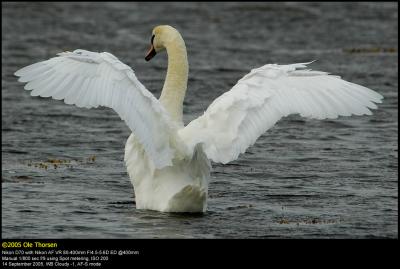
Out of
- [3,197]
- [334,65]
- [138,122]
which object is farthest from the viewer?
[334,65]

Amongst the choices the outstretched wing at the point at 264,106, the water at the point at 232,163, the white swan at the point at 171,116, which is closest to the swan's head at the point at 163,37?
the white swan at the point at 171,116

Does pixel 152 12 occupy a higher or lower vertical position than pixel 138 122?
higher

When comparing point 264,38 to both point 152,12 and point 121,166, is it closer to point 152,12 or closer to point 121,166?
point 152,12

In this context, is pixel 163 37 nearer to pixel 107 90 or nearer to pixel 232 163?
pixel 107 90

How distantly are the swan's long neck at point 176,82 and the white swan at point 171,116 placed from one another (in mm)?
243

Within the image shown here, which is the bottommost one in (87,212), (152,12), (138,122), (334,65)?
(87,212)

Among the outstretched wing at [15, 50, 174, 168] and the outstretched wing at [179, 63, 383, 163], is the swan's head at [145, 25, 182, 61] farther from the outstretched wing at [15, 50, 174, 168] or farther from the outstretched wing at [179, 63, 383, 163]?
the outstretched wing at [15, 50, 174, 168]

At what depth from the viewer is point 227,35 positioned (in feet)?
94.3

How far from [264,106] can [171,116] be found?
3.80ft

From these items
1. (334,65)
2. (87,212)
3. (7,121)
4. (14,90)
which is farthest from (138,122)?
(334,65)

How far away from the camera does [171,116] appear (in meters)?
11.8

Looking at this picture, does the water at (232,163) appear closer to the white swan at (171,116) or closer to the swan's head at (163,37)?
the white swan at (171,116)

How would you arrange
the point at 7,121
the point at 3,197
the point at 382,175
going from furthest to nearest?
the point at 7,121 → the point at 382,175 → the point at 3,197

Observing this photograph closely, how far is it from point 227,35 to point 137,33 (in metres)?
2.35
